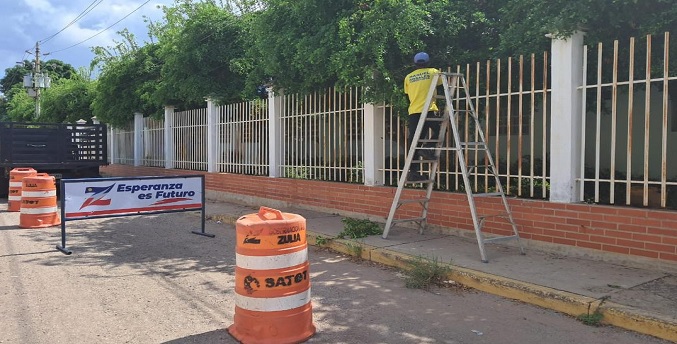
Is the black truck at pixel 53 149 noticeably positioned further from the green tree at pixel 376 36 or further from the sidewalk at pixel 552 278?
the sidewalk at pixel 552 278

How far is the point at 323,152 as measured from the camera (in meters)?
10.2

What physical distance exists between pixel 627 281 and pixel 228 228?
22.7 ft

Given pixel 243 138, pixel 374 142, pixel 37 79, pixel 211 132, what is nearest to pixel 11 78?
pixel 37 79

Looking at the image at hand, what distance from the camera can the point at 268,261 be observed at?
3.81 m

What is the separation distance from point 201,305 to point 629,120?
16.0ft

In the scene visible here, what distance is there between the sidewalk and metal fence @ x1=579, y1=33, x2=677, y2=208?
901 millimetres

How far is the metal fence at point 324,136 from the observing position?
9398mm

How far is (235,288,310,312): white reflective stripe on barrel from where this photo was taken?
12.4 ft

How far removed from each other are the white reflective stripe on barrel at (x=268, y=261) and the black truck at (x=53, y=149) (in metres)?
13.3

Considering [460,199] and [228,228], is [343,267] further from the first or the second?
[228,228]

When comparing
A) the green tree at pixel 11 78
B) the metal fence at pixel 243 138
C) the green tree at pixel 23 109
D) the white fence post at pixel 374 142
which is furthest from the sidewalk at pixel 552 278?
the green tree at pixel 11 78

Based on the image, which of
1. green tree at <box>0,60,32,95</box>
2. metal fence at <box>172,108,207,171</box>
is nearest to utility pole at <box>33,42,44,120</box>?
metal fence at <box>172,108,207,171</box>

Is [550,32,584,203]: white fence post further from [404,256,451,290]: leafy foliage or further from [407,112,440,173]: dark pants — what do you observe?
[404,256,451,290]: leafy foliage

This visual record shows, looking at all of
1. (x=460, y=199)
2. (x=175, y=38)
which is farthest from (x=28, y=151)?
(x=460, y=199)
